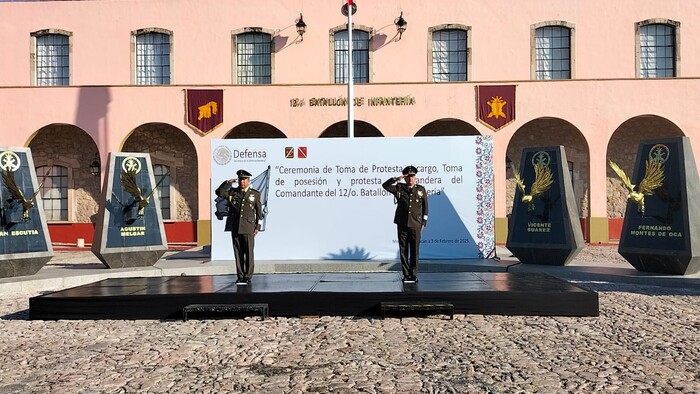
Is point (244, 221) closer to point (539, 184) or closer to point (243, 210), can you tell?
point (243, 210)

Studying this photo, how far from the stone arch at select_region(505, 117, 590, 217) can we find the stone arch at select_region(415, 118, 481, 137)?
151cm

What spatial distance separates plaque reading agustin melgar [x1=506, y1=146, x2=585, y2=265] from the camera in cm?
1138

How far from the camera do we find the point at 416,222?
830 centimetres

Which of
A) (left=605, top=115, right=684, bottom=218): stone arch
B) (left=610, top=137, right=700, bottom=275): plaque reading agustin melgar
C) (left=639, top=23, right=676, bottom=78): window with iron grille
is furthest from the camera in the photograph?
(left=605, top=115, right=684, bottom=218): stone arch

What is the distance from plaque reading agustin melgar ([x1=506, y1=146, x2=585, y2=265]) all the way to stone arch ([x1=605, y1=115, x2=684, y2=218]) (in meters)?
8.58

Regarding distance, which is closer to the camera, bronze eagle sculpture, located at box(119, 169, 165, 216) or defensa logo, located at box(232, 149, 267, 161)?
bronze eagle sculpture, located at box(119, 169, 165, 216)

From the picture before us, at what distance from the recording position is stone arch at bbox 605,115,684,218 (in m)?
19.2

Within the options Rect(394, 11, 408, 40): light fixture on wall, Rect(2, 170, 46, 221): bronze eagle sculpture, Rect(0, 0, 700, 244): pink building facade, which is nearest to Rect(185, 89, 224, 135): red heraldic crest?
Rect(0, 0, 700, 244): pink building facade

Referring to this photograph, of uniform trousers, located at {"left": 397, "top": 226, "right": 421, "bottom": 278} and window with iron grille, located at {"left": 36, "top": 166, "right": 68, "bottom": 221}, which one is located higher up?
window with iron grille, located at {"left": 36, "top": 166, "right": 68, "bottom": 221}

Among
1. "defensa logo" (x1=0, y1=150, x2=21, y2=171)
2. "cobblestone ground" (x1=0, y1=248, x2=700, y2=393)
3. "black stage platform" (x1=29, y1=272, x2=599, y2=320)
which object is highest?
"defensa logo" (x1=0, y1=150, x2=21, y2=171)

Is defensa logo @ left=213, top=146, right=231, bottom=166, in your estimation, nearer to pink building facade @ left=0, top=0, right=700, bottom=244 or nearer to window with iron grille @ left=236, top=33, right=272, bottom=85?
pink building facade @ left=0, top=0, right=700, bottom=244

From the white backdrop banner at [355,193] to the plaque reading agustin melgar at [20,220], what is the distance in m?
3.41

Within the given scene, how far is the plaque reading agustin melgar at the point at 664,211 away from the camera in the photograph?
9555mm

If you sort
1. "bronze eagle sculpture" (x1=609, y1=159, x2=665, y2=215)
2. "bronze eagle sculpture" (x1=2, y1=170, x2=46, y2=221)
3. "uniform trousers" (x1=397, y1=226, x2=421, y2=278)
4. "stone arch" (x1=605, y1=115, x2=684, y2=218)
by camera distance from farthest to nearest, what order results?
"stone arch" (x1=605, y1=115, x2=684, y2=218), "bronze eagle sculpture" (x1=2, y1=170, x2=46, y2=221), "bronze eagle sculpture" (x1=609, y1=159, x2=665, y2=215), "uniform trousers" (x1=397, y1=226, x2=421, y2=278)
